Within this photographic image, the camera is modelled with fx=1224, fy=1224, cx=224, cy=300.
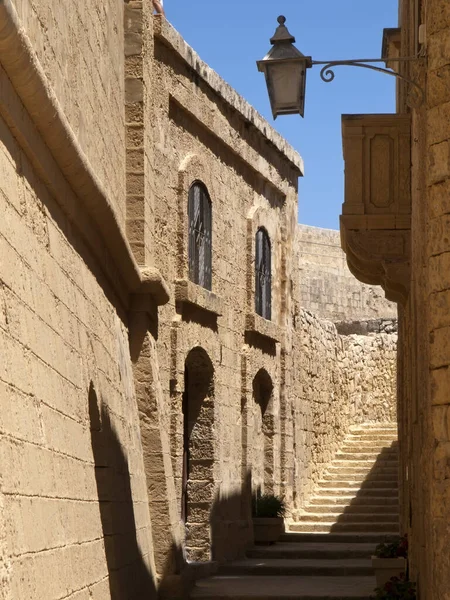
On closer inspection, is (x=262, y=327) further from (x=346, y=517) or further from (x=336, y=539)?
(x=346, y=517)

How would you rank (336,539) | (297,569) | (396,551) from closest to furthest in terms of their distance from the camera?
(396,551)
(297,569)
(336,539)

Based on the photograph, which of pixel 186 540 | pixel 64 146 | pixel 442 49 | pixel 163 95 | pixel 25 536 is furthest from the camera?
pixel 186 540

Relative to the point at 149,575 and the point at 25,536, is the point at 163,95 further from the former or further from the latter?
the point at 25,536

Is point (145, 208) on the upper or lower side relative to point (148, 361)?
upper

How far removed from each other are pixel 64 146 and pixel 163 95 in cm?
705

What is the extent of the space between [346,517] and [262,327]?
3.63 m

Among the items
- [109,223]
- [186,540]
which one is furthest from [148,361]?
[186,540]

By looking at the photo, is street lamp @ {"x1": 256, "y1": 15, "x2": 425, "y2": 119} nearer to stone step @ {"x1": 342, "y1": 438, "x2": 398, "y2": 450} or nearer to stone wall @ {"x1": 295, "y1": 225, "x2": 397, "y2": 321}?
stone step @ {"x1": 342, "y1": 438, "x2": 398, "y2": 450}

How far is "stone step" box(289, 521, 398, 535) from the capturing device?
1845cm

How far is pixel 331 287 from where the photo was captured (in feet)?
107

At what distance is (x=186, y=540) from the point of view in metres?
15.1

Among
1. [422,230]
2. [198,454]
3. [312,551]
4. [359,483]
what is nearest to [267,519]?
[312,551]

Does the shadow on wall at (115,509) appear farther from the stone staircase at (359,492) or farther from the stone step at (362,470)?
the stone step at (362,470)

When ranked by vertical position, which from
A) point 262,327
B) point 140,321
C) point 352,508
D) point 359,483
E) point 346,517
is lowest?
point 346,517
